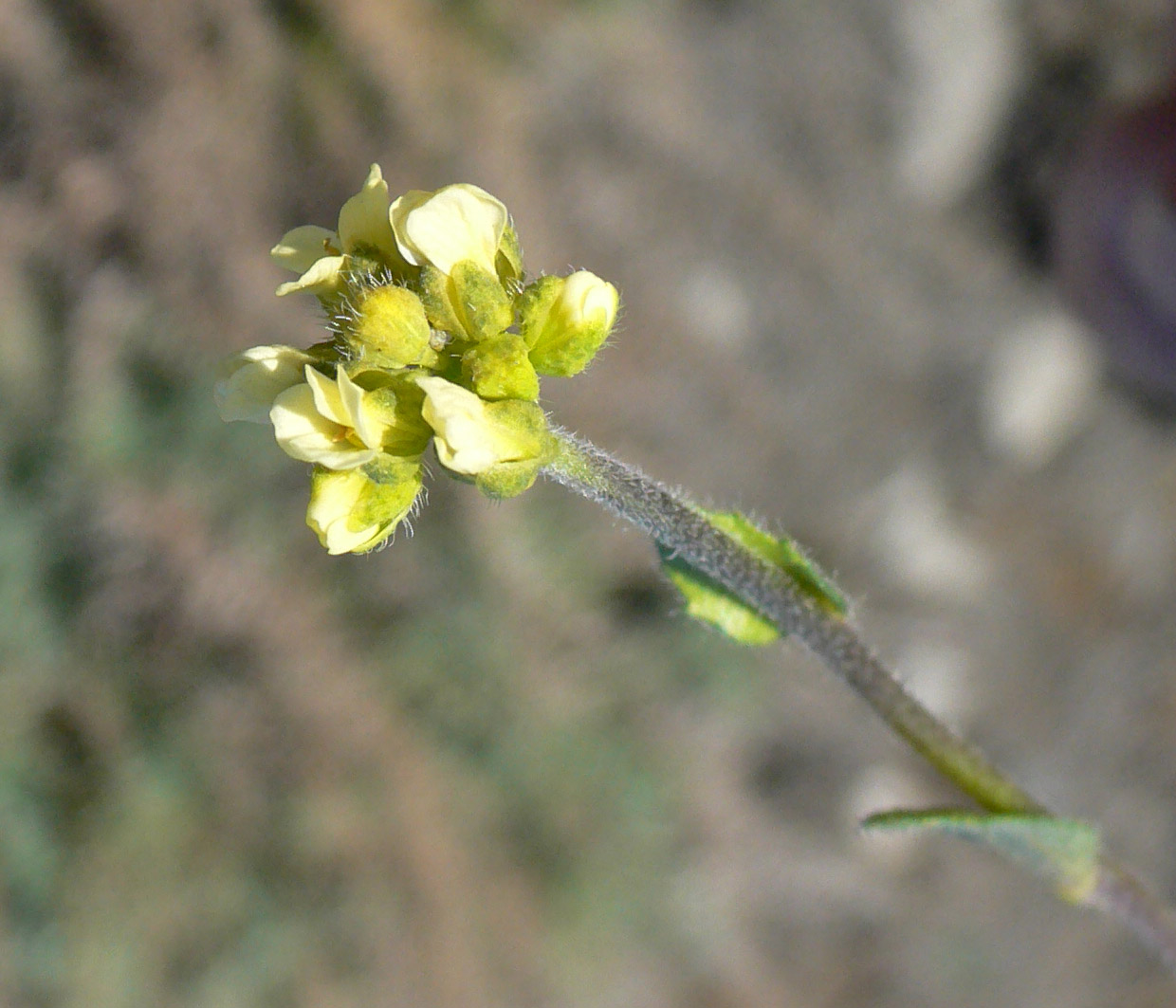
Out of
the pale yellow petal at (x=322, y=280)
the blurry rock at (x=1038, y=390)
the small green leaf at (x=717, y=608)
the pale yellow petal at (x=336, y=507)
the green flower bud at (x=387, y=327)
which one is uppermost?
the blurry rock at (x=1038, y=390)

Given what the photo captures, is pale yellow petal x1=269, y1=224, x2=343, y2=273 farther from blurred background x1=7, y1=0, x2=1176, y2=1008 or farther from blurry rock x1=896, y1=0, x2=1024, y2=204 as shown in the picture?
blurry rock x1=896, y1=0, x2=1024, y2=204

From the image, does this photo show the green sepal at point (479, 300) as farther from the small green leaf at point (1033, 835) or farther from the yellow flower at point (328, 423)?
the small green leaf at point (1033, 835)

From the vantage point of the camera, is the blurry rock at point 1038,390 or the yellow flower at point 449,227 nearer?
the yellow flower at point 449,227

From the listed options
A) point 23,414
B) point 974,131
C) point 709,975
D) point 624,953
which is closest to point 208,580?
point 23,414

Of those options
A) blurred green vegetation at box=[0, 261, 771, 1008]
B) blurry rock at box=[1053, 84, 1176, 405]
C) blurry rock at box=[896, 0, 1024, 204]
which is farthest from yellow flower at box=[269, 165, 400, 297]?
blurry rock at box=[896, 0, 1024, 204]

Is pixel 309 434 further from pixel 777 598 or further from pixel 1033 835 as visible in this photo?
pixel 1033 835

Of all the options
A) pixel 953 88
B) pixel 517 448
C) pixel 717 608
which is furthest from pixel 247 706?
pixel 953 88

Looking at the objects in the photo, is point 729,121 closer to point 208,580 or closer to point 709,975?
point 208,580

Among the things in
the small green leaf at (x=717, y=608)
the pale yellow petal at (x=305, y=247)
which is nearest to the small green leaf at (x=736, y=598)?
the small green leaf at (x=717, y=608)
